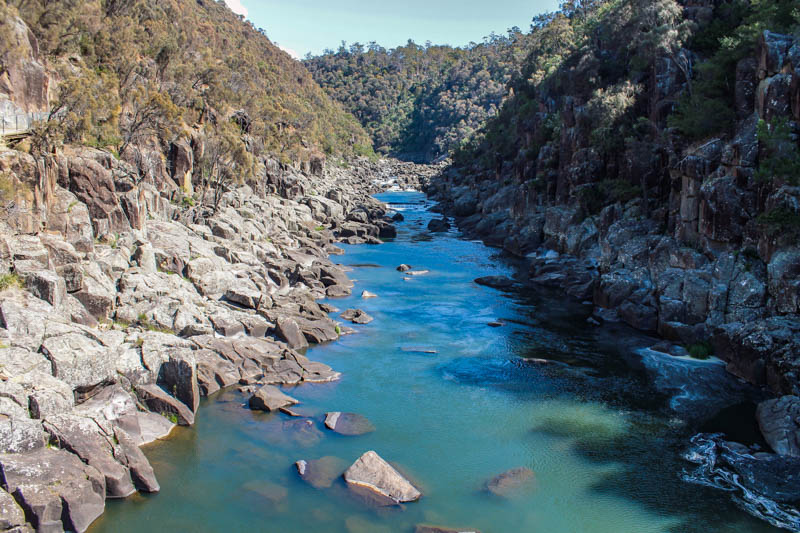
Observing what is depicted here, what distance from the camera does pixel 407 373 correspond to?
2700 cm

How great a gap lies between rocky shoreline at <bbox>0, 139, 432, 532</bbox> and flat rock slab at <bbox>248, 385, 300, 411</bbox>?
55.9 inches

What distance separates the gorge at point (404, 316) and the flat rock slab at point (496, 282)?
1.01ft

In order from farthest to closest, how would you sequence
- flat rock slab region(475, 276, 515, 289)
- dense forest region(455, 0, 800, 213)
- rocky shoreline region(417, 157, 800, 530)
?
flat rock slab region(475, 276, 515, 289) → dense forest region(455, 0, 800, 213) → rocky shoreline region(417, 157, 800, 530)

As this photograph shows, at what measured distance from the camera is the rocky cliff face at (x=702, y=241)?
87.2ft

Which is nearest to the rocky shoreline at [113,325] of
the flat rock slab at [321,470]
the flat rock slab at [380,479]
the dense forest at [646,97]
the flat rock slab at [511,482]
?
the flat rock slab at [321,470]

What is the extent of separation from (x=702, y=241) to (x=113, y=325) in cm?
2922

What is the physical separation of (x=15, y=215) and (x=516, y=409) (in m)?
21.4

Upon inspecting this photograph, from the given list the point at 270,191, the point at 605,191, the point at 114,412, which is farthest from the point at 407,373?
the point at 270,191

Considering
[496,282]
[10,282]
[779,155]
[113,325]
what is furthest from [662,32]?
[10,282]

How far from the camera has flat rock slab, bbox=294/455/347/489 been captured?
18.4m

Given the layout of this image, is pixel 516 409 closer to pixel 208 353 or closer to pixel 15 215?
pixel 208 353

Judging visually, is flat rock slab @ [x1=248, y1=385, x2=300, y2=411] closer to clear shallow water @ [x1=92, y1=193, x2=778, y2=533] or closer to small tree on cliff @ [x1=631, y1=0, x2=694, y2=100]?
clear shallow water @ [x1=92, y1=193, x2=778, y2=533]

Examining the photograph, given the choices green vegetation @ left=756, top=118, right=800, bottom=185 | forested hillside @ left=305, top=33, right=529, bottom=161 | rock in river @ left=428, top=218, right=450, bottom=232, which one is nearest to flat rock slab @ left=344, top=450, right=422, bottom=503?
green vegetation @ left=756, top=118, right=800, bottom=185

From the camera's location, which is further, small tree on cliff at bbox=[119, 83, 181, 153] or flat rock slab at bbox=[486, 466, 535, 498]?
small tree on cliff at bbox=[119, 83, 181, 153]
